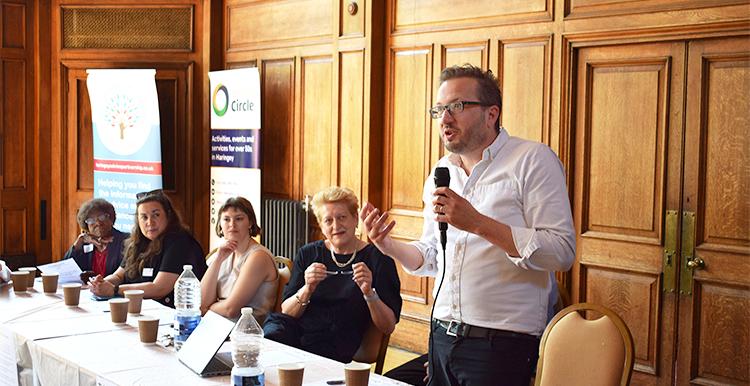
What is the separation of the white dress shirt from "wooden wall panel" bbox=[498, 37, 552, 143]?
265 cm

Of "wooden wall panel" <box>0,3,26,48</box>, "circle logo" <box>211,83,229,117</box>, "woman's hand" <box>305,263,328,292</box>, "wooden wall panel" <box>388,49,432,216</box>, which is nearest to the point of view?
"woman's hand" <box>305,263,328,292</box>

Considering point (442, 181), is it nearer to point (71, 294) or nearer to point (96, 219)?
point (71, 294)

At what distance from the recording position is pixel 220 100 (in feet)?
25.7

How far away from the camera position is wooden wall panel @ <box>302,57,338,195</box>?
714cm

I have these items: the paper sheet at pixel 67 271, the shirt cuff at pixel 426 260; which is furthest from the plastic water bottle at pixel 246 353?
the paper sheet at pixel 67 271

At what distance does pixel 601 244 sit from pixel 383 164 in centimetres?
203

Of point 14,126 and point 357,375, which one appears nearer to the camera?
point 357,375

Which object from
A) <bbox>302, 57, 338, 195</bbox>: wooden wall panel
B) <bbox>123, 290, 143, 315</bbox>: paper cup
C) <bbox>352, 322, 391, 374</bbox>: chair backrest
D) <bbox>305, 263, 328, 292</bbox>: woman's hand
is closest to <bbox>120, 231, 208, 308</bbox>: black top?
<bbox>123, 290, 143, 315</bbox>: paper cup

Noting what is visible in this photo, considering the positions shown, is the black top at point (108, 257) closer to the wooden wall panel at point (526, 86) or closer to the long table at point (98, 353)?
the long table at point (98, 353)

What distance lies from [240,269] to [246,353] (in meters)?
1.68

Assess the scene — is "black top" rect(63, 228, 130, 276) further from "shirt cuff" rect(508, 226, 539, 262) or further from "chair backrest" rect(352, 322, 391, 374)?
"shirt cuff" rect(508, 226, 539, 262)

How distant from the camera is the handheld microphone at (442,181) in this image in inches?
109

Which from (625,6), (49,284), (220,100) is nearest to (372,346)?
(49,284)

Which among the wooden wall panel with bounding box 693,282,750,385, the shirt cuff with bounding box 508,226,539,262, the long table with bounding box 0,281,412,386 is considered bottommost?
the wooden wall panel with bounding box 693,282,750,385
